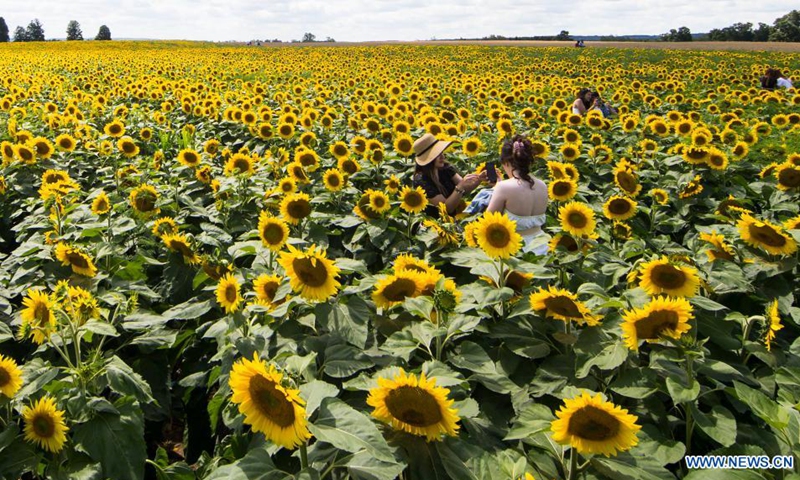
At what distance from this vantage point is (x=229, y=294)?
259cm

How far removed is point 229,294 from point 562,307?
1523 millimetres

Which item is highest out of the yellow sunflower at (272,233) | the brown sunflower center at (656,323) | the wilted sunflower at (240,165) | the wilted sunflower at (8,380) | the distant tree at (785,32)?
the distant tree at (785,32)

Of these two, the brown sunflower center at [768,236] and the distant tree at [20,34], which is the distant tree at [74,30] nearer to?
the distant tree at [20,34]

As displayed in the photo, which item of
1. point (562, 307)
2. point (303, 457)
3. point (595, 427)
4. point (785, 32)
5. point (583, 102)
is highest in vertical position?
point (785, 32)

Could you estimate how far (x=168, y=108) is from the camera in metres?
9.34

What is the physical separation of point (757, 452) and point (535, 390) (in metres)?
0.72

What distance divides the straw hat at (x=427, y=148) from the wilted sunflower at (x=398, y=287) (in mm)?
3218

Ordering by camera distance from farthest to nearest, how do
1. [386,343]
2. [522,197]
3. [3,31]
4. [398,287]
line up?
[3,31], [522,197], [398,287], [386,343]

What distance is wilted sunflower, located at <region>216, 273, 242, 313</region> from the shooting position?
256 cm

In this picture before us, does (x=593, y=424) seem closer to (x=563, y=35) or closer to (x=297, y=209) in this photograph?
(x=297, y=209)

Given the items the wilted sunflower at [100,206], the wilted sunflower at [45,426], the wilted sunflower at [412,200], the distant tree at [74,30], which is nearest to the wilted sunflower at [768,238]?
the wilted sunflower at [412,200]

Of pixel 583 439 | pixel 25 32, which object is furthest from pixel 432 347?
pixel 25 32

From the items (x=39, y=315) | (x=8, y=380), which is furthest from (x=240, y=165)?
(x=8, y=380)

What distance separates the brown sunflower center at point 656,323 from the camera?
6.51 ft
